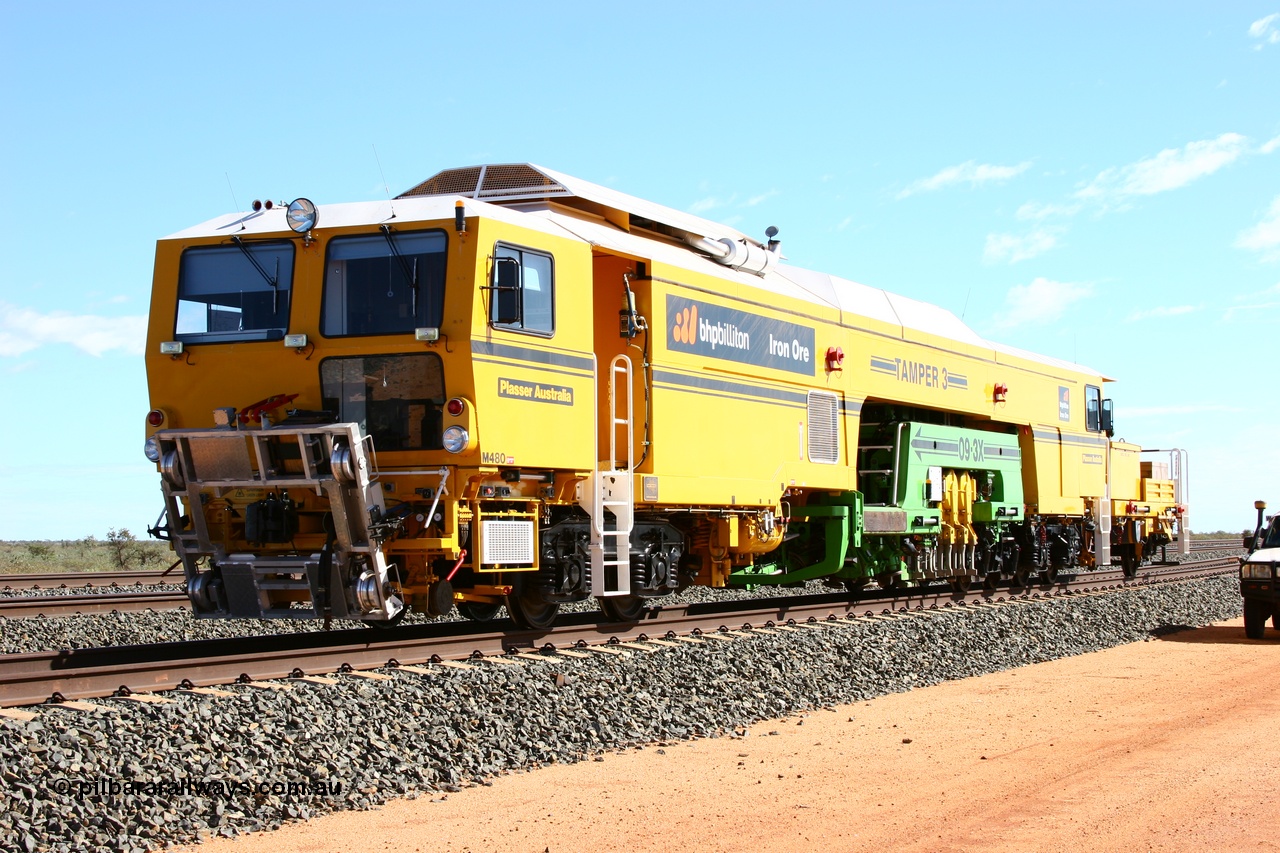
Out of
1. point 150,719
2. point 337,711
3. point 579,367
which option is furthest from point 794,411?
point 150,719

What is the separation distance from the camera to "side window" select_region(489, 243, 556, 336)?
35.1 feet

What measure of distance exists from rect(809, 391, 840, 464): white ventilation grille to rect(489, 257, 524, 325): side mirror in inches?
214

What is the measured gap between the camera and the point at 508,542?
35.9 ft

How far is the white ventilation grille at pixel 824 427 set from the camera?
15332mm

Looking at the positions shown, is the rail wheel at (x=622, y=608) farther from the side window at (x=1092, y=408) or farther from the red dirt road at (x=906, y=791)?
the side window at (x=1092, y=408)

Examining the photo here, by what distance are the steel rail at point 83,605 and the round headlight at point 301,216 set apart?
644 cm

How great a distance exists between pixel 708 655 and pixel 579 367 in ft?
9.10

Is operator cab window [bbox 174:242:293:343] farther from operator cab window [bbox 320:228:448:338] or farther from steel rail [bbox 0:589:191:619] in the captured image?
steel rail [bbox 0:589:191:619]

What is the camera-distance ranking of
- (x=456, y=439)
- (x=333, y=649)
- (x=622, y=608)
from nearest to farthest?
(x=333, y=649) < (x=456, y=439) < (x=622, y=608)

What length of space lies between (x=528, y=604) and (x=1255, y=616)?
10.1 meters

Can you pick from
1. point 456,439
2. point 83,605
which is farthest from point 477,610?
point 83,605

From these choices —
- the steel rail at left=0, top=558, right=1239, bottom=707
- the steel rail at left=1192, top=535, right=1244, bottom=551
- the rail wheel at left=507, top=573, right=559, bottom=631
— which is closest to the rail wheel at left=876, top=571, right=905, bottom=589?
the steel rail at left=0, top=558, right=1239, bottom=707

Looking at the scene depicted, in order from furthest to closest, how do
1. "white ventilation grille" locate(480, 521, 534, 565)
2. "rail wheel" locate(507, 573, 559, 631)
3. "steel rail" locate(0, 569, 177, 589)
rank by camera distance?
1. "steel rail" locate(0, 569, 177, 589)
2. "rail wheel" locate(507, 573, 559, 631)
3. "white ventilation grille" locate(480, 521, 534, 565)

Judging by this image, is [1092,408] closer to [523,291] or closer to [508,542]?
[523,291]
